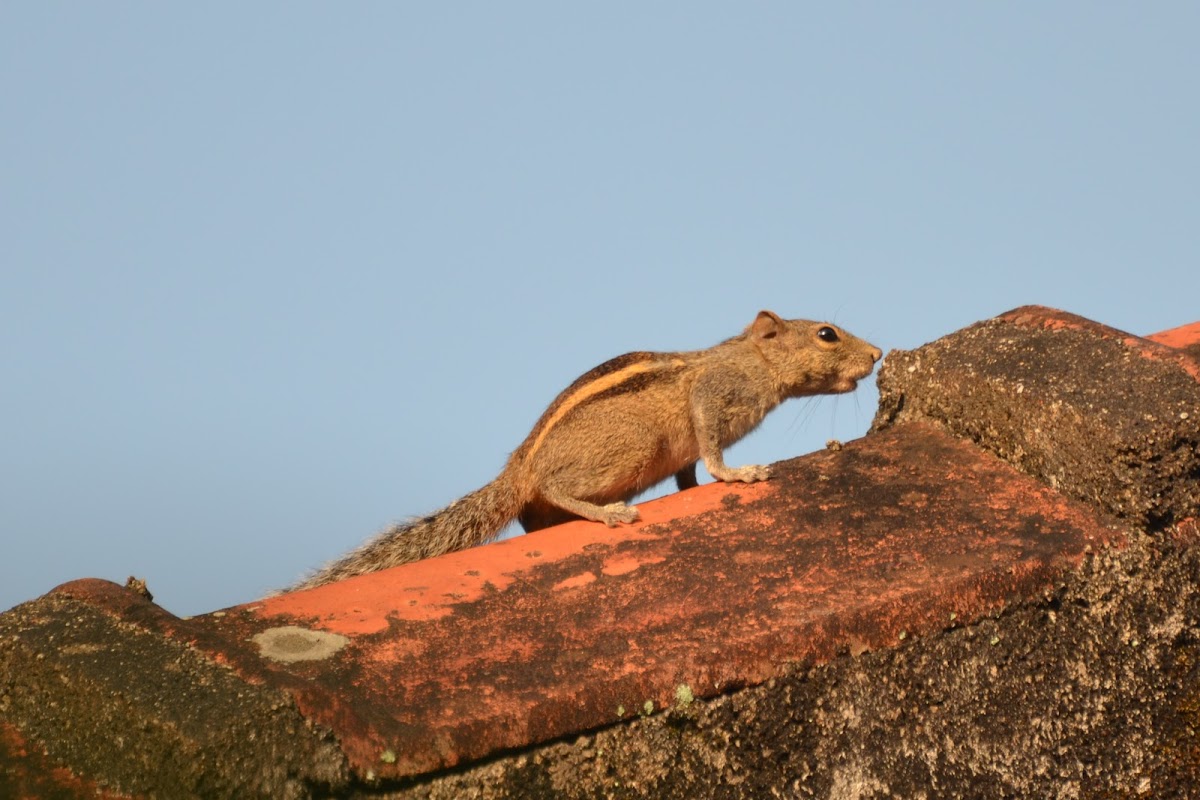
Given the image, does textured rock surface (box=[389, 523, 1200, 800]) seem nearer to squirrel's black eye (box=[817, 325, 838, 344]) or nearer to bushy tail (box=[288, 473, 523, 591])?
bushy tail (box=[288, 473, 523, 591])

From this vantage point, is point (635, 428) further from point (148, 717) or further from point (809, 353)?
point (148, 717)

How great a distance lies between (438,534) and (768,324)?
101 inches

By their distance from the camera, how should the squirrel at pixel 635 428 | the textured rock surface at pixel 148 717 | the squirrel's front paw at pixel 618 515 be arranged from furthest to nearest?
the squirrel at pixel 635 428 < the squirrel's front paw at pixel 618 515 < the textured rock surface at pixel 148 717

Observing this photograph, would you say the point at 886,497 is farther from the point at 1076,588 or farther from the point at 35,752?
the point at 35,752

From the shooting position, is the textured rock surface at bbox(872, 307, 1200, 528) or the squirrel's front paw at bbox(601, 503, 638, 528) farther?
the squirrel's front paw at bbox(601, 503, 638, 528)

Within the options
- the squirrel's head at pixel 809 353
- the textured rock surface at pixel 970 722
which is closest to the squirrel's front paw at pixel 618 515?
the textured rock surface at pixel 970 722

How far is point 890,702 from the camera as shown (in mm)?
4105

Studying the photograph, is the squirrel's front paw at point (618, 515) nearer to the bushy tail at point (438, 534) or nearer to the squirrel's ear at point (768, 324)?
the bushy tail at point (438, 534)

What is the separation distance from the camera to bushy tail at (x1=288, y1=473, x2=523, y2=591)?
20.1 ft

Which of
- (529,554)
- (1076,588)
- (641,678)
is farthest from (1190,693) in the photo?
(529,554)

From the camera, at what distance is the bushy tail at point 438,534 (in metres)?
6.13

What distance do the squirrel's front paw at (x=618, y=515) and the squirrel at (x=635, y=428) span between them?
419mm

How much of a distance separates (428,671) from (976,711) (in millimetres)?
1667

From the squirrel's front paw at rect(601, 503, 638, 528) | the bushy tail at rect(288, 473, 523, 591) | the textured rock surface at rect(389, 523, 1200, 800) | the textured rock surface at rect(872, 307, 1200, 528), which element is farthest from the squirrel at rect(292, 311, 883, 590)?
the textured rock surface at rect(389, 523, 1200, 800)
